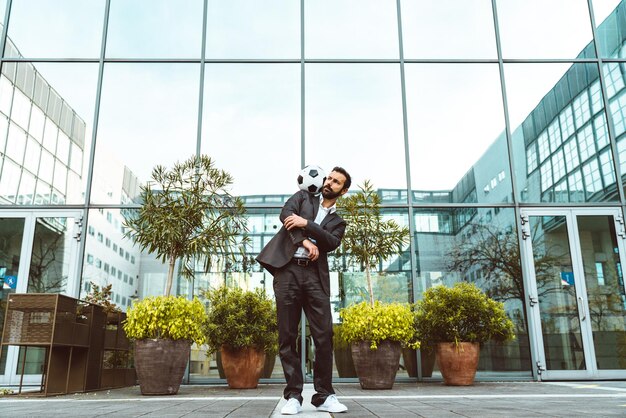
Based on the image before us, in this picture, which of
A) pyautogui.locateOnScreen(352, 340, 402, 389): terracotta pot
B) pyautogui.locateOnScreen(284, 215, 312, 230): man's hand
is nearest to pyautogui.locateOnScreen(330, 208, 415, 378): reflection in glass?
pyautogui.locateOnScreen(352, 340, 402, 389): terracotta pot

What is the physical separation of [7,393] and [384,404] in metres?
3.66

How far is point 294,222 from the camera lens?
311 cm

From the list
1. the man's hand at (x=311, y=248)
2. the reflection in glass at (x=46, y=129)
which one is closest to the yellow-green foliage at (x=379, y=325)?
the man's hand at (x=311, y=248)

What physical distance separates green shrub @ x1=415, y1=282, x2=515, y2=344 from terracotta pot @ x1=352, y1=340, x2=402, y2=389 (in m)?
0.58

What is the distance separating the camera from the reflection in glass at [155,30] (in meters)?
7.95

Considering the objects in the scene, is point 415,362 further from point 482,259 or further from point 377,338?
point 482,259

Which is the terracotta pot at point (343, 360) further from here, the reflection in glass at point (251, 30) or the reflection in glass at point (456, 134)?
the reflection in glass at point (251, 30)

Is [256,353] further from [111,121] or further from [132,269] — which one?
[111,121]

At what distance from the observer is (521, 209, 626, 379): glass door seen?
6.59 meters

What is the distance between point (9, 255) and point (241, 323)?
3.62 meters

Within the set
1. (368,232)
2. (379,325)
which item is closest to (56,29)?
(368,232)

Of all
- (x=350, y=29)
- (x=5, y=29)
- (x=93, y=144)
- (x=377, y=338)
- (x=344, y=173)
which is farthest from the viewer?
(x=350, y=29)

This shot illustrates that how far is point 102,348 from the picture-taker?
546 cm

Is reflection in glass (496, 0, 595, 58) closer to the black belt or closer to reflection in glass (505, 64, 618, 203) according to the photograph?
reflection in glass (505, 64, 618, 203)
